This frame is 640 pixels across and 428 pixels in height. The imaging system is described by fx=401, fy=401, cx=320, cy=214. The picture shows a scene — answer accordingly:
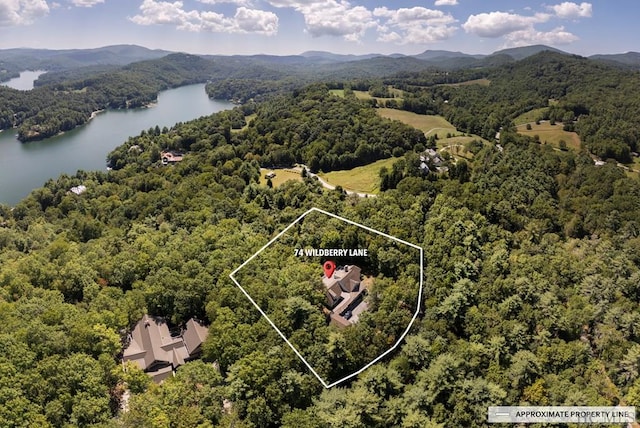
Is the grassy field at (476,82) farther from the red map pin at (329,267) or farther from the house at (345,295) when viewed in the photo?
the red map pin at (329,267)

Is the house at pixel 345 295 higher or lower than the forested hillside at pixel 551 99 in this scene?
lower

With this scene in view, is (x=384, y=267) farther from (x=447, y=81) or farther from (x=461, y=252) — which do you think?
(x=447, y=81)

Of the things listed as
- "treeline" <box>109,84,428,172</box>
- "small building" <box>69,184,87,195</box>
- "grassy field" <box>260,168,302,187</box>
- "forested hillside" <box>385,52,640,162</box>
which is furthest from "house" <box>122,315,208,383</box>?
"forested hillside" <box>385,52,640,162</box>

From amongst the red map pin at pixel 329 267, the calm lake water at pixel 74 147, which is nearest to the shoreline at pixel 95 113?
the calm lake water at pixel 74 147

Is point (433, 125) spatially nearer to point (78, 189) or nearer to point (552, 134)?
point (552, 134)

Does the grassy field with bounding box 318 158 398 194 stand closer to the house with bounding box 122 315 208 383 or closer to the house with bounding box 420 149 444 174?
the house with bounding box 420 149 444 174
